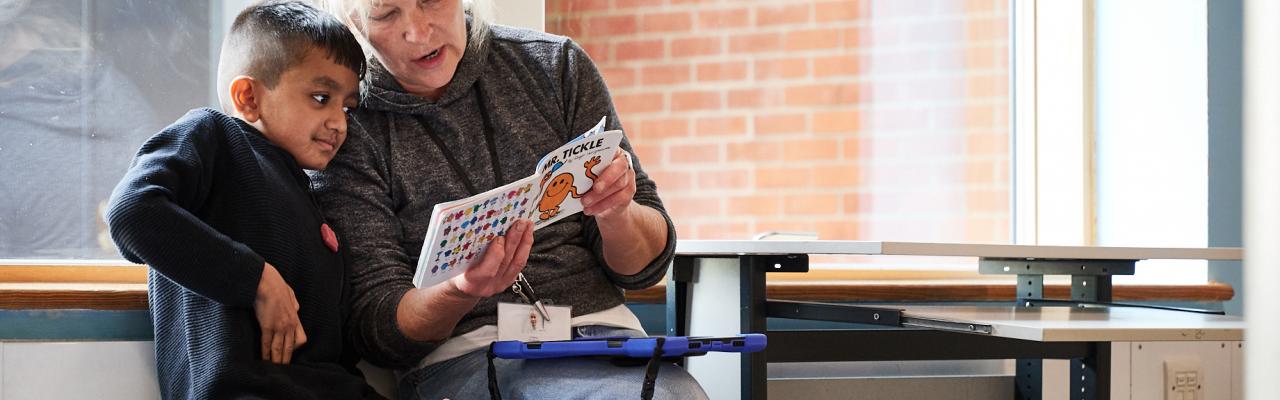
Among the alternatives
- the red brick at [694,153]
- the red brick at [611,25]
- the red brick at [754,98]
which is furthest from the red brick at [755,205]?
the red brick at [611,25]

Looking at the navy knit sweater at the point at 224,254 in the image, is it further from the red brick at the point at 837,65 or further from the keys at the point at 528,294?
the red brick at the point at 837,65

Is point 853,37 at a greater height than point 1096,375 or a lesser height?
greater

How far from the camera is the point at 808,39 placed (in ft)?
8.62

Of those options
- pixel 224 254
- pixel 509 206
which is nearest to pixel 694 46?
pixel 509 206

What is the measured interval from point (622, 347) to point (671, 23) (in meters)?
1.30

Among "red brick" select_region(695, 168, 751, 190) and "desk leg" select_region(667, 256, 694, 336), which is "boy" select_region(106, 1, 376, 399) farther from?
"red brick" select_region(695, 168, 751, 190)

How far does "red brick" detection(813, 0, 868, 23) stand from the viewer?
2.63 metres

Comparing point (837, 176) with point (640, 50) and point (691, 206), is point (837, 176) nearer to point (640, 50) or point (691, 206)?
point (691, 206)

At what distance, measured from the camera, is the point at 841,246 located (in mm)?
1737

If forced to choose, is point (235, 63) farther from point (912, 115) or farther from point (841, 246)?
point (912, 115)

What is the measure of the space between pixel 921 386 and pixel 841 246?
3.08ft

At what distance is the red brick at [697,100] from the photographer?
262 centimetres

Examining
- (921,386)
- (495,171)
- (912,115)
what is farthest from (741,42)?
(495,171)

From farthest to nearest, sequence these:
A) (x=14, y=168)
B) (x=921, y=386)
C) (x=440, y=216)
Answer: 1. (x=921, y=386)
2. (x=14, y=168)
3. (x=440, y=216)
